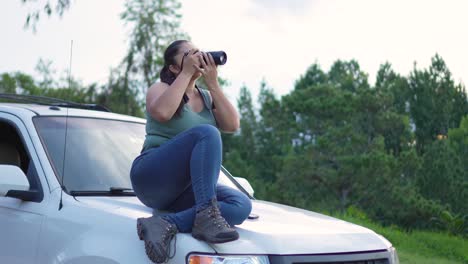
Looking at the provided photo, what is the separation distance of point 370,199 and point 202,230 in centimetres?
4127

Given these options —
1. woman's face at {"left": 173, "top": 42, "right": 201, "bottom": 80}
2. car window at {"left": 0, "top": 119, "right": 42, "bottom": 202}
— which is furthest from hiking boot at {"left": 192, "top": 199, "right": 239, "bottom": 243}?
car window at {"left": 0, "top": 119, "right": 42, "bottom": 202}

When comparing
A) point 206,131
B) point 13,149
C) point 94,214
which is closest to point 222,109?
point 206,131

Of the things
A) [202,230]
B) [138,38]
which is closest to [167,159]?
[202,230]

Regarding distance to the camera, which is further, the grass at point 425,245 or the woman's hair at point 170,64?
the grass at point 425,245

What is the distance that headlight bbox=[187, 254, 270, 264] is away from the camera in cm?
354

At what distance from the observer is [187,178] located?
407cm

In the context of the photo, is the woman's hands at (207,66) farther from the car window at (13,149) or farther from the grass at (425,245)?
the grass at (425,245)

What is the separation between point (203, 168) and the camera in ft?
12.8

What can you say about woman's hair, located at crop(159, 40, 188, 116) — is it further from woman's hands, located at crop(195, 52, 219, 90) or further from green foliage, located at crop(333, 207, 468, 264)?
green foliage, located at crop(333, 207, 468, 264)

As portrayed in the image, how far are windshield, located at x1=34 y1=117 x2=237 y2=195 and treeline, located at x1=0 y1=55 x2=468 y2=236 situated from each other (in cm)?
3061

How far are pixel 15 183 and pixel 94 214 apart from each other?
1.70 ft

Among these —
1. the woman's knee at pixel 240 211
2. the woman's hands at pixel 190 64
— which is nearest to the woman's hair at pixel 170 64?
the woman's hands at pixel 190 64

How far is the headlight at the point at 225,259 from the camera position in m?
3.54

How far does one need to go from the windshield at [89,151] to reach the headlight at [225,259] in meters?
1.05
